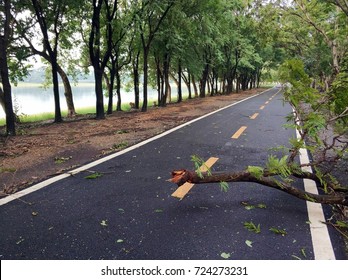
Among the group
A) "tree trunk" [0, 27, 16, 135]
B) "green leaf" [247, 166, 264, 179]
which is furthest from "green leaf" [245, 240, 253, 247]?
"tree trunk" [0, 27, 16, 135]

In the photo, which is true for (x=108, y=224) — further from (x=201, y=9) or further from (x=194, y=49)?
(x=194, y=49)

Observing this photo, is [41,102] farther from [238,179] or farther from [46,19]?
[238,179]

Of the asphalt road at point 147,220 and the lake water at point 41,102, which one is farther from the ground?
the lake water at point 41,102

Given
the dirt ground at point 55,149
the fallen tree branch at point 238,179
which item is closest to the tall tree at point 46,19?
the dirt ground at point 55,149

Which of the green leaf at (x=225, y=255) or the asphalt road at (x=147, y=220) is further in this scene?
the asphalt road at (x=147, y=220)

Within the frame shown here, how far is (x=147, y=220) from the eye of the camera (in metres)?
3.39

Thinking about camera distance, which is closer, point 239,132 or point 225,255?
point 225,255

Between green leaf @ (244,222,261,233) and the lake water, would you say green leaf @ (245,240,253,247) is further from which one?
the lake water

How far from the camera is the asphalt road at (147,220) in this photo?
2.79 metres

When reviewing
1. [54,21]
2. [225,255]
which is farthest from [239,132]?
[54,21]

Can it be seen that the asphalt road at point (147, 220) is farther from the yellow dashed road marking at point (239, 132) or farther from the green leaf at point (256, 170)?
the yellow dashed road marking at point (239, 132)

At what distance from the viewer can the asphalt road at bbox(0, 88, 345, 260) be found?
279 cm
